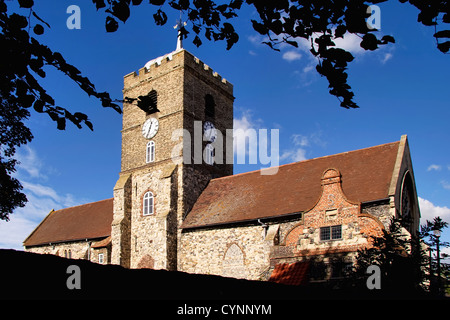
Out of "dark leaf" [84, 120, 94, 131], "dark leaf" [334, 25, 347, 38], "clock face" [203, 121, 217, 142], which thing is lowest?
"dark leaf" [84, 120, 94, 131]

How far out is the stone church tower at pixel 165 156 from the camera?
27.0 meters

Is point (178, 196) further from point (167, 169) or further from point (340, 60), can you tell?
point (340, 60)

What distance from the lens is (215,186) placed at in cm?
2895

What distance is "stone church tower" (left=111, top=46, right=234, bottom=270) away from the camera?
27016 millimetres

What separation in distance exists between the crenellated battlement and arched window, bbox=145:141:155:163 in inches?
191

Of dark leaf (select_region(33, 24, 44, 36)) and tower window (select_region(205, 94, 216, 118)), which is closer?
dark leaf (select_region(33, 24, 44, 36))

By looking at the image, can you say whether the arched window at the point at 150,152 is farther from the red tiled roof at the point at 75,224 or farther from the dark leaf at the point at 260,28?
→ the dark leaf at the point at 260,28

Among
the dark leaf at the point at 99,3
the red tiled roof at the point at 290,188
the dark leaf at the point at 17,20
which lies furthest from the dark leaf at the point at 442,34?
the red tiled roof at the point at 290,188

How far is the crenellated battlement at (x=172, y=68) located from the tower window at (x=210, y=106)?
1341mm

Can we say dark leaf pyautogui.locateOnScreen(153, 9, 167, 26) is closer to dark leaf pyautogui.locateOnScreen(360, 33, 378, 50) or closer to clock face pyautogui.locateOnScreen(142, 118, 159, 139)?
dark leaf pyautogui.locateOnScreen(360, 33, 378, 50)

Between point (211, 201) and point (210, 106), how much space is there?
781cm

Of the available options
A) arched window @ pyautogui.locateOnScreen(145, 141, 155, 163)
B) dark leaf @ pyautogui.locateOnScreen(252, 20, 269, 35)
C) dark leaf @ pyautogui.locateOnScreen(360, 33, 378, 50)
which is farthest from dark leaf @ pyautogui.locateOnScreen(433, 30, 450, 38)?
arched window @ pyautogui.locateOnScreen(145, 141, 155, 163)

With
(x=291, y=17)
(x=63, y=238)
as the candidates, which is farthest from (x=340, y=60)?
(x=63, y=238)

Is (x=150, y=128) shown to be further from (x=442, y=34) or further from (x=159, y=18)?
(x=442, y=34)
